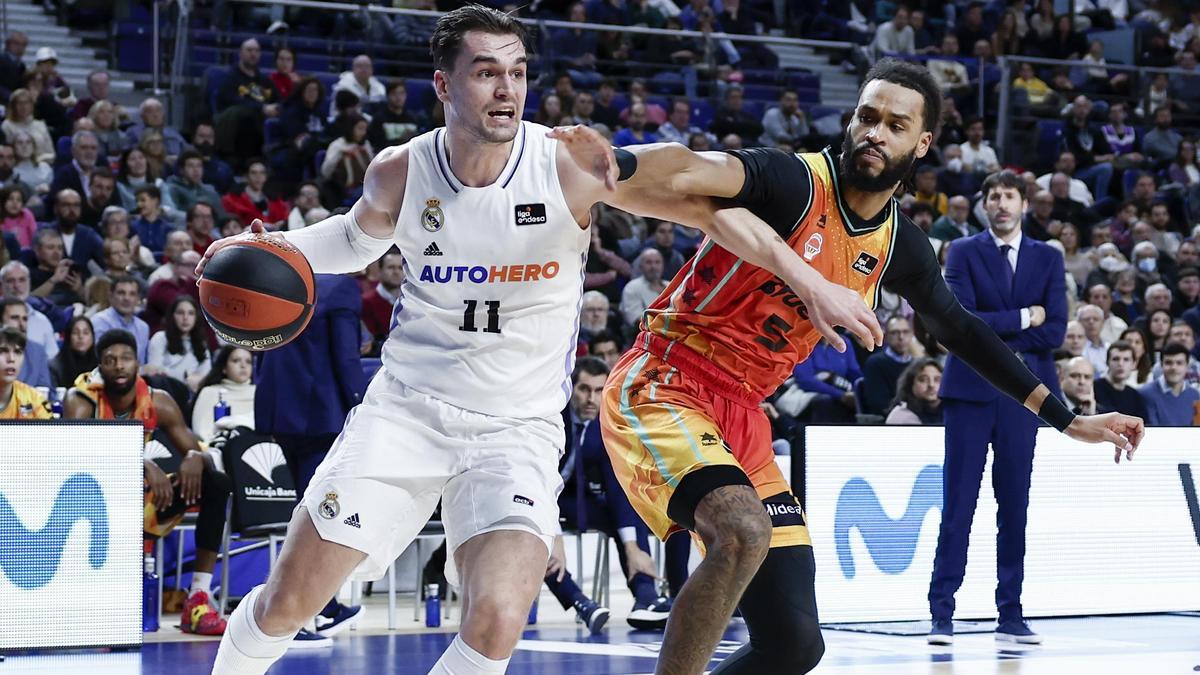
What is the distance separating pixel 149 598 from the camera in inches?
327

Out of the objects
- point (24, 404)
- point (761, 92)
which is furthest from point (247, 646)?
point (761, 92)

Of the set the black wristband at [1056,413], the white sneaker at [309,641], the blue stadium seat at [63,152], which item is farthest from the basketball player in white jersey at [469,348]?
the blue stadium seat at [63,152]

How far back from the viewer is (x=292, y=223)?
12.2 meters

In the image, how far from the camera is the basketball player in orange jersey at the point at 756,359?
13.4ft

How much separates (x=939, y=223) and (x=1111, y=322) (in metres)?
1.89

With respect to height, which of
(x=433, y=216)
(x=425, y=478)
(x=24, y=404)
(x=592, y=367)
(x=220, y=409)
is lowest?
(x=220, y=409)

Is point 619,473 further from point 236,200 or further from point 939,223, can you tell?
point 939,223

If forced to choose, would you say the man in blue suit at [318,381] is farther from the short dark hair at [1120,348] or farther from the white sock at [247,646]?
the short dark hair at [1120,348]

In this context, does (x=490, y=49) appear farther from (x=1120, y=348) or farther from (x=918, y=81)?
(x=1120, y=348)

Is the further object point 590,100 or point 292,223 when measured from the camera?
point 590,100

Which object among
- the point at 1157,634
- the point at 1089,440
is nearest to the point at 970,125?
the point at 1157,634

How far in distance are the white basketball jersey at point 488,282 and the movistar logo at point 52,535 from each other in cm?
373

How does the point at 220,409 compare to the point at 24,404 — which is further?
the point at 220,409

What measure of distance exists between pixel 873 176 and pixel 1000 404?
3.41 m
